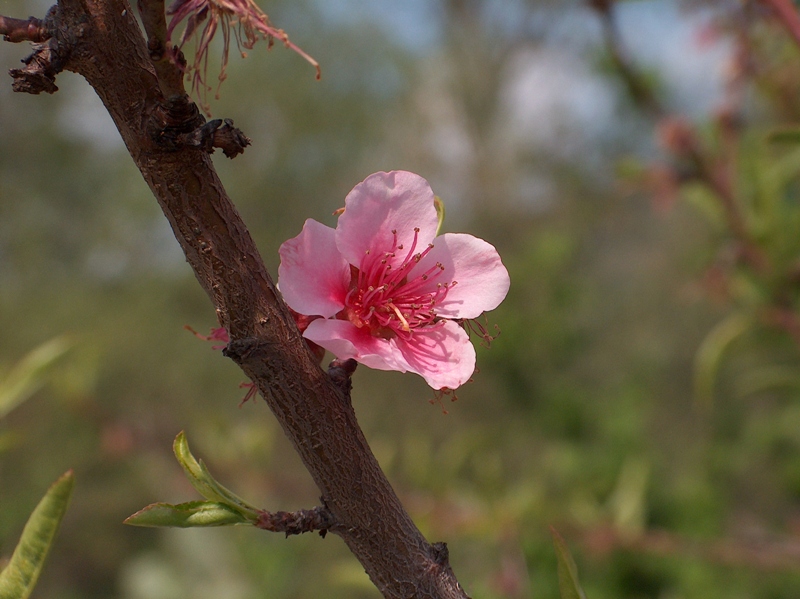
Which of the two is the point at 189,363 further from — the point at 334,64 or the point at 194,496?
the point at 334,64

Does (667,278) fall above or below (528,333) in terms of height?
below

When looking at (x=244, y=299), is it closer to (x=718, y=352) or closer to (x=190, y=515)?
(x=190, y=515)

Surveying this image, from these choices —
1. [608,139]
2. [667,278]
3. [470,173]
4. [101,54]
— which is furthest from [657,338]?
[101,54]

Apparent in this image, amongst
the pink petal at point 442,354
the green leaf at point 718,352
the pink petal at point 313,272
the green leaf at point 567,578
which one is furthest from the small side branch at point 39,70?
the green leaf at point 718,352

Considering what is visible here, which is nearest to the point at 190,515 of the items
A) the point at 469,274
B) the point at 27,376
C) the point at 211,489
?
the point at 211,489

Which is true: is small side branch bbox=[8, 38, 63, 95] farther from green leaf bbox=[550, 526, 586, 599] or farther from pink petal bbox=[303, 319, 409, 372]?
green leaf bbox=[550, 526, 586, 599]
